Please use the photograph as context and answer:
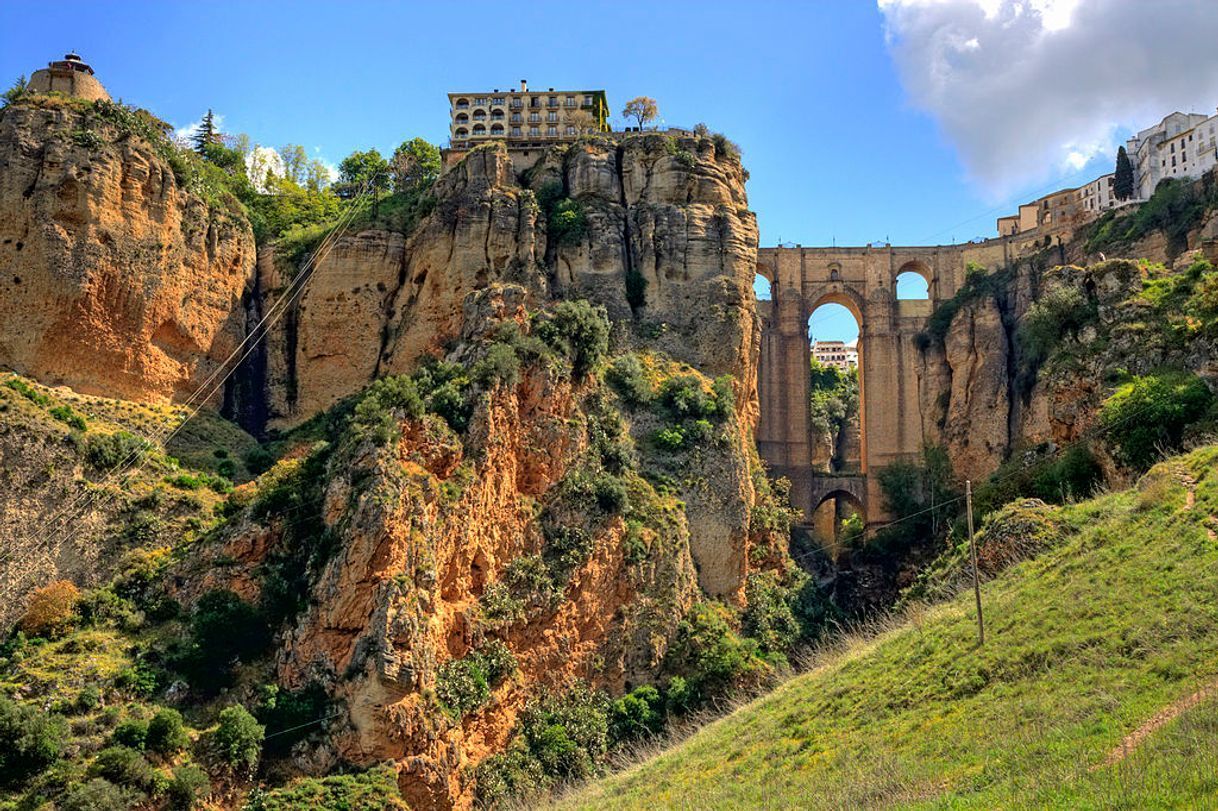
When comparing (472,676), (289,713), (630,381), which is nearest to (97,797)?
(289,713)

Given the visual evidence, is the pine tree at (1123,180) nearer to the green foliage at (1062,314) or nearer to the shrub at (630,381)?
the green foliage at (1062,314)

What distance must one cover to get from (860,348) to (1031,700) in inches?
1641

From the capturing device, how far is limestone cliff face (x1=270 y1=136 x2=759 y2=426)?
5297 centimetres

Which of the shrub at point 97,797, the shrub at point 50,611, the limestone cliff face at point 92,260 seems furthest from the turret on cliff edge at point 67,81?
the shrub at point 97,797

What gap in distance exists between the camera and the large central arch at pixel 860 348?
208ft

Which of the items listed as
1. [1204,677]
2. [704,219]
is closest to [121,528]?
[704,219]

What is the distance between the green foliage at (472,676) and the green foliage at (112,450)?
12.8 meters

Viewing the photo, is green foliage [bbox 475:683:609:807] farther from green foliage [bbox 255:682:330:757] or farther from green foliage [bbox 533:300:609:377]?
green foliage [bbox 533:300:609:377]

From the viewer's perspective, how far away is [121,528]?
40812 millimetres

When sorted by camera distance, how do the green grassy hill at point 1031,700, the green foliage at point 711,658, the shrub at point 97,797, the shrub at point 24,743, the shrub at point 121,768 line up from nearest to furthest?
the green grassy hill at point 1031,700
the shrub at point 97,797
the shrub at point 24,743
the shrub at point 121,768
the green foliage at point 711,658

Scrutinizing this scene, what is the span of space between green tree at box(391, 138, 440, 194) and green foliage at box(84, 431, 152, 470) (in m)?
20.7

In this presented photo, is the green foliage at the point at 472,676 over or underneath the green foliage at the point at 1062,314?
underneath

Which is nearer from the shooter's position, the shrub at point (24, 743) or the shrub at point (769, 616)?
the shrub at point (24, 743)

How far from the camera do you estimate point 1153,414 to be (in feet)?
131
